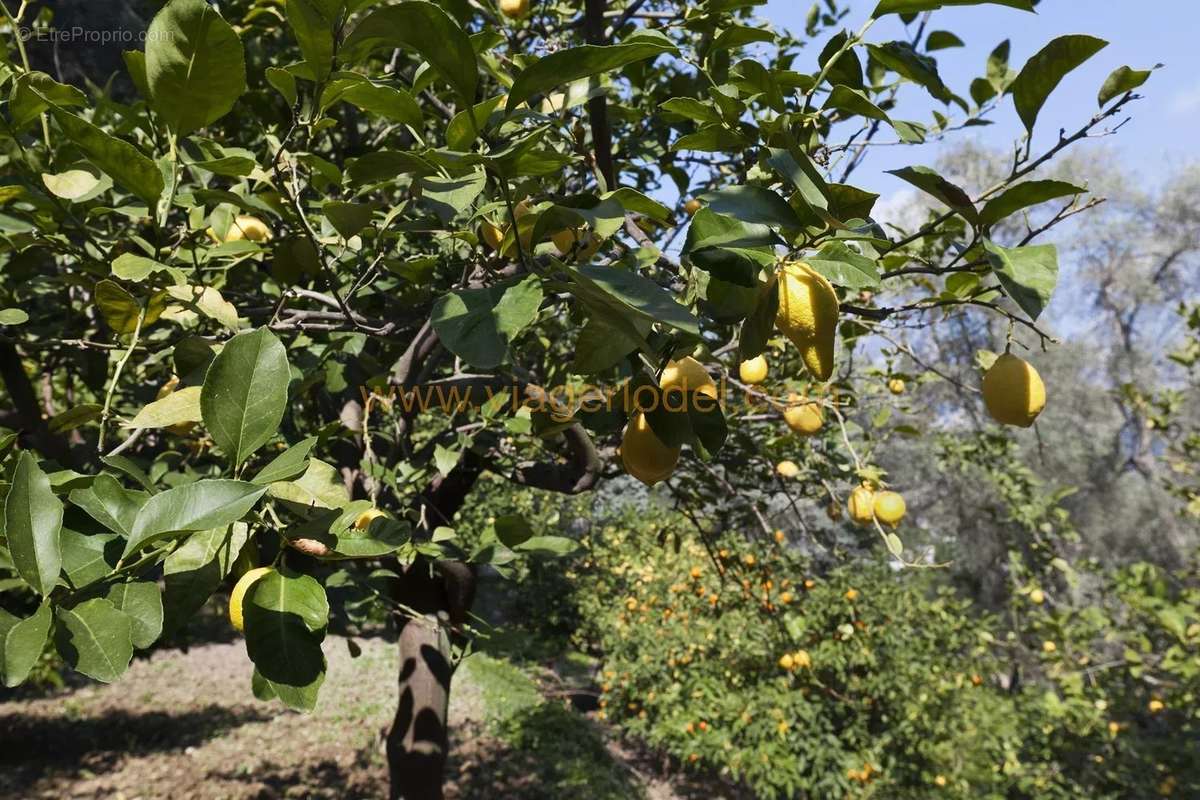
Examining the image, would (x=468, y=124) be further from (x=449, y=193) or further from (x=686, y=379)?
(x=686, y=379)

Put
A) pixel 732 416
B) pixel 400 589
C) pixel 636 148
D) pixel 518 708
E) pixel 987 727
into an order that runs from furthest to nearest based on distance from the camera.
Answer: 1. pixel 518 708
2. pixel 987 727
3. pixel 400 589
4. pixel 732 416
5. pixel 636 148

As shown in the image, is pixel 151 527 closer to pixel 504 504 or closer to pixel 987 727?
pixel 987 727

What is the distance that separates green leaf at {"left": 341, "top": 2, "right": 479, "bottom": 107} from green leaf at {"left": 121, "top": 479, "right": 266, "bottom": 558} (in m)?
0.32

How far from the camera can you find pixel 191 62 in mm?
617

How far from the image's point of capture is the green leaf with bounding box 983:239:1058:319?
0.49 meters

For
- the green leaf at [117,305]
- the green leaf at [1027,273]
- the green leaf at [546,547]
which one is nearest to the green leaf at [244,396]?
the green leaf at [117,305]

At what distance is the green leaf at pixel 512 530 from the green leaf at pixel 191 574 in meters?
0.67

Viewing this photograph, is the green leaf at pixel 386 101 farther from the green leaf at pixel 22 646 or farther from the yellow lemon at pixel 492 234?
the green leaf at pixel 22 646

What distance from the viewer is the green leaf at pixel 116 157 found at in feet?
2.04

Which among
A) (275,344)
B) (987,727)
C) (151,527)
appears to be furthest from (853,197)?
(987,727)

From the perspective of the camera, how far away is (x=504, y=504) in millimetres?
8000

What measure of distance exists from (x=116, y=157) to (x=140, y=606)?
40 cm

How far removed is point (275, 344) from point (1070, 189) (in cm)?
64

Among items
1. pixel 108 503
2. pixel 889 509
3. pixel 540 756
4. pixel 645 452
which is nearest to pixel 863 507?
pixel 889 509
